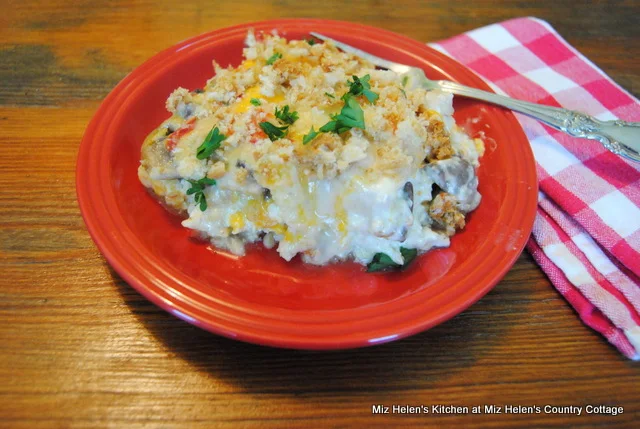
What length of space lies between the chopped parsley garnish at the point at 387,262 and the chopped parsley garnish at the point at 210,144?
0.45 metres

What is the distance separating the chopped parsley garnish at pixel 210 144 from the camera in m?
1.15

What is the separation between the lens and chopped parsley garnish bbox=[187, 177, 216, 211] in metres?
1.17

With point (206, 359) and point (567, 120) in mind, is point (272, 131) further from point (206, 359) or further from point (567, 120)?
point (567, 120)

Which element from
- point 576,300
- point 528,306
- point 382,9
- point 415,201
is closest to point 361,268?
point 415,201

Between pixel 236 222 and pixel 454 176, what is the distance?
530 mm

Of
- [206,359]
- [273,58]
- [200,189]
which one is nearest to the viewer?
[206,359]

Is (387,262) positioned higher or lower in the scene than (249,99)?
lower

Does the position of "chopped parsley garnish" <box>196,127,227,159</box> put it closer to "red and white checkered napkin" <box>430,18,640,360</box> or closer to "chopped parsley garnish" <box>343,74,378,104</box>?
"chopped parsley garnish" <box>343,74,378,104</box>

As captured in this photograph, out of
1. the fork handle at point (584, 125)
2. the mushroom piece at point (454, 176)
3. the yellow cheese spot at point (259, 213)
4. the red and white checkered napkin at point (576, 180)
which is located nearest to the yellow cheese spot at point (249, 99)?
the yellow cheese spot at point (259, 213)

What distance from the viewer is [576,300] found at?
1.21 meters

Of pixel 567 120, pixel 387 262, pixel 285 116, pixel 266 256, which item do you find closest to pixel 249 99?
pixel 285 116

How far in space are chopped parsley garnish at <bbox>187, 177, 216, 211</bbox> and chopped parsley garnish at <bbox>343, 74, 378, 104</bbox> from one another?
15.9 inches

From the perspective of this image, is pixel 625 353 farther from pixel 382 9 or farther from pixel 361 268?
pixel 382 9

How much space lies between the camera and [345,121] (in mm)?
1147
